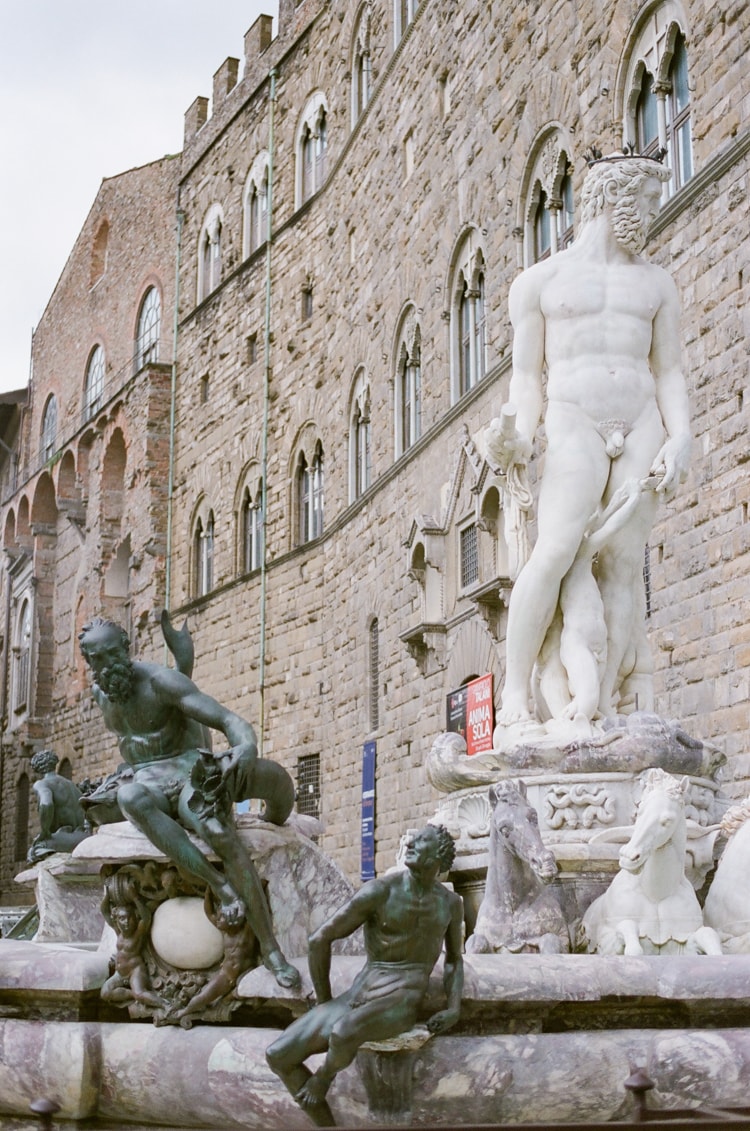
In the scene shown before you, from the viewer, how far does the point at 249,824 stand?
468cm

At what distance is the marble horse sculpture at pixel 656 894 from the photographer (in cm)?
514

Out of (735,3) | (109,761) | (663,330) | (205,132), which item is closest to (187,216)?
(205,132)

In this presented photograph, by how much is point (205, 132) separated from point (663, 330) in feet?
89.0

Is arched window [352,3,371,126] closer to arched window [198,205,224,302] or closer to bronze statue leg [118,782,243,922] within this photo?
arched window [198,205,224,302]

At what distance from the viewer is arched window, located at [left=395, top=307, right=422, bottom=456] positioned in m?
19.5

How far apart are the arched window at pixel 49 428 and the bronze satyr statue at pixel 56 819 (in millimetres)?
32006

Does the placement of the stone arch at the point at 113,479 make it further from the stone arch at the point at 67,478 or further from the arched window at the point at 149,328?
the stone arch at the point at 67,478

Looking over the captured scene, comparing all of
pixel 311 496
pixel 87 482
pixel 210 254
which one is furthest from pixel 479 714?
pixel 87 482

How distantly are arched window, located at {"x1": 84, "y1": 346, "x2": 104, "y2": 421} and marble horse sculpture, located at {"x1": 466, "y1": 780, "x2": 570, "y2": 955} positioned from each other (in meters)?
34.4

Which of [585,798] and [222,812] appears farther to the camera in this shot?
[585,798]

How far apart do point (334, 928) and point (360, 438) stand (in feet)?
61.5

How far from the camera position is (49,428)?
4484 cm

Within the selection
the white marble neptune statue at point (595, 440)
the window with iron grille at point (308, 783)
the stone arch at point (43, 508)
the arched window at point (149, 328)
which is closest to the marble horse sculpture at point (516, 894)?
the white marble neptune statue at point (595, 440)

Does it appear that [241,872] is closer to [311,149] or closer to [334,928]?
[334,928]
